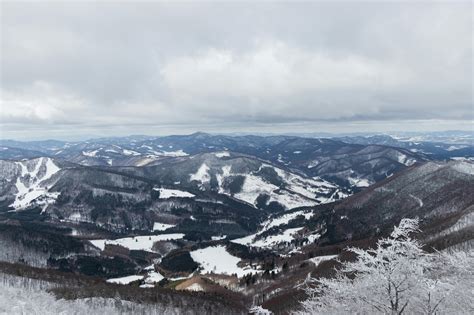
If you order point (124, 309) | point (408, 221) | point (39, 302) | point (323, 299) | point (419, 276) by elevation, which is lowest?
point (124, 309)

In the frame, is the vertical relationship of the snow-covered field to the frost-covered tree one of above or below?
below

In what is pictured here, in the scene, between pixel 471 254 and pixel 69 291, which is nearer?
pixel 471 254

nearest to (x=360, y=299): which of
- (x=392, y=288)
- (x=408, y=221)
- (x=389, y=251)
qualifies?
(x=392, y=288)

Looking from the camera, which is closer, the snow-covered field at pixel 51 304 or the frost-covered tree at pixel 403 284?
the frost-covered tree at pixel 403 284

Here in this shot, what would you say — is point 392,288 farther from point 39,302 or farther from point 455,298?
point 39,302

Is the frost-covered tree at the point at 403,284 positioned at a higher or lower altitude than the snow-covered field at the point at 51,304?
higher

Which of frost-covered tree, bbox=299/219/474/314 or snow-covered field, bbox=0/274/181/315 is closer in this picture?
frost-covered tree, bbox=299/219/474/314

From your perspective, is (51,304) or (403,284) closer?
(403,284)

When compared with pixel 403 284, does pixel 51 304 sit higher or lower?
lower
